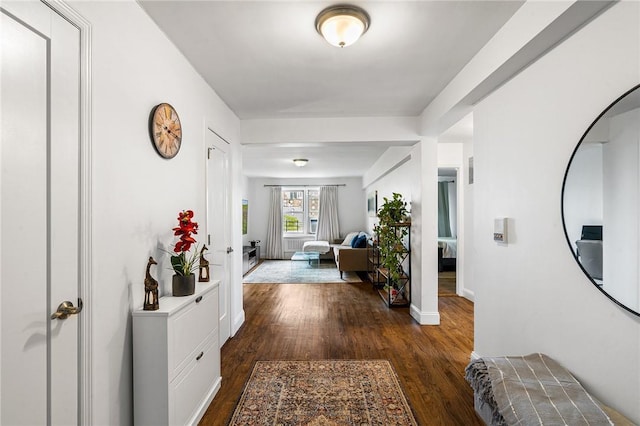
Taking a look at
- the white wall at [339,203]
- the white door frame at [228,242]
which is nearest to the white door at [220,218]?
the white door frame at [228,242]

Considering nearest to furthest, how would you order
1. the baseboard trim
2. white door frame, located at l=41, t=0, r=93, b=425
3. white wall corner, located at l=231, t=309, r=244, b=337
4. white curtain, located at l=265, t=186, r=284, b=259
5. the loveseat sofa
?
white door frame, located at l=41, t=0, r=93, b=425
white wall corner, located at l=231, t=309, r=244, b=337
the baseboard trim
the loveseat sofa
white curtain, located at l=265, t=186, r=284, b=259

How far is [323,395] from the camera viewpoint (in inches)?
86.0

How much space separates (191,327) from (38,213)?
102 centimetres

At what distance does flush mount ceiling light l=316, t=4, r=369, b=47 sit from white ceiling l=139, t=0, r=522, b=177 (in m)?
0.04

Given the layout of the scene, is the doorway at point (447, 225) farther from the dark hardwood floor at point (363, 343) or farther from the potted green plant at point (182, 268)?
the potted green plant at point (182, 268)

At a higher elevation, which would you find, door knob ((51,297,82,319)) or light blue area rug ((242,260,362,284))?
door knob ((51,297,82,319))

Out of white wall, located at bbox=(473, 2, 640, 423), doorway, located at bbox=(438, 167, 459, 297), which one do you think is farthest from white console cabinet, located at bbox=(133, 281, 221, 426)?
doorway, located at bbox=(438, 167, 459, 297)

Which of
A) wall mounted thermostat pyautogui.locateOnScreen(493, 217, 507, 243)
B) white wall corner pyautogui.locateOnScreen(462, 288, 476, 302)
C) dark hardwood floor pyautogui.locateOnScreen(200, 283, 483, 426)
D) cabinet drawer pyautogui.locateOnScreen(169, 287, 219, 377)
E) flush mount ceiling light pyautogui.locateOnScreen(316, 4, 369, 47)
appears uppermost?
flush mount ceiling light pyautogui.locateOnScreen(316, 4, 369, 47)

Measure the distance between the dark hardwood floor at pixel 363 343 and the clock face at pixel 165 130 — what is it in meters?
1.75

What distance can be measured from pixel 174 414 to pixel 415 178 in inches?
133

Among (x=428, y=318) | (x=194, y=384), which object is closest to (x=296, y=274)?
(x=428, y=318)

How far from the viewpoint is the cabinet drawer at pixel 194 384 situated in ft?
5.41

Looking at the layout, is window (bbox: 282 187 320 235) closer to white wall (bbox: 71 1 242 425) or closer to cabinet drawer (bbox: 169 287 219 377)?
cabinet drawer (bbox: 169 287 219 377)

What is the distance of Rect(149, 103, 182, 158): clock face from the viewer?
1815mm
